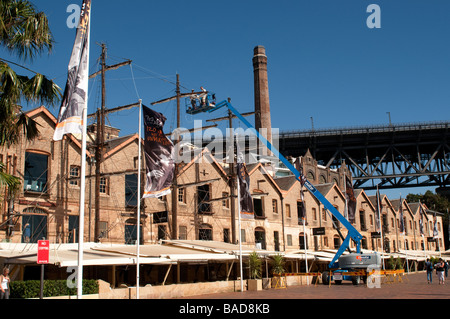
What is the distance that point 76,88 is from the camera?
51.3 feet

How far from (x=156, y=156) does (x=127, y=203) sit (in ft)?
34.5

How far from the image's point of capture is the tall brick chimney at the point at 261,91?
8575 cm

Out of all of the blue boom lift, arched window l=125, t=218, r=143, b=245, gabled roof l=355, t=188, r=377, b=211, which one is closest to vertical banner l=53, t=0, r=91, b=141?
the blue boom lift

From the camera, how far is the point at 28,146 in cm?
3052

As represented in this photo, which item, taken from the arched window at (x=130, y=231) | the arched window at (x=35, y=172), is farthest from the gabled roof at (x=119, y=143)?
the arched window at (x=130, y=231)

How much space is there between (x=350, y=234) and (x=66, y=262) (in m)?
21.7

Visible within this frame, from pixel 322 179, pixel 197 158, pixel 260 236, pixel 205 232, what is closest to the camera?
pixel 205 232

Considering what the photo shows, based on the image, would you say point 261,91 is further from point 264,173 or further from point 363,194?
point 264,173

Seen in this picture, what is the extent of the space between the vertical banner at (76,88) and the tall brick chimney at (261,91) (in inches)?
2698

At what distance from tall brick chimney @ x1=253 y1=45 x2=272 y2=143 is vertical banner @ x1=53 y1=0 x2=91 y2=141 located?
68541mm

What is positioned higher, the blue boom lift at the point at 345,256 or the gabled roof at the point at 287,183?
the gabled roof at the point at 287,183

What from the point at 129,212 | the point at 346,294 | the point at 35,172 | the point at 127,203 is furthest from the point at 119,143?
the point at 346,294

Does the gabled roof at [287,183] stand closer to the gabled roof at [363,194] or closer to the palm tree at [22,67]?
the gabled roof at [363,194]
